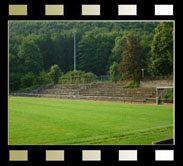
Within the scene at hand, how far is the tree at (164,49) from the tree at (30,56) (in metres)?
19.8

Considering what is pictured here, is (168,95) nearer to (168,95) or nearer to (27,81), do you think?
(168,95)

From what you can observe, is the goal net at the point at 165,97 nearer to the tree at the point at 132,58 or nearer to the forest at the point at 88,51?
the forest at the point at 88,51

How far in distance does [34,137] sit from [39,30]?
38.8 m

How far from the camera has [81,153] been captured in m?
2.77

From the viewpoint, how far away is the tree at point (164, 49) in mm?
18969

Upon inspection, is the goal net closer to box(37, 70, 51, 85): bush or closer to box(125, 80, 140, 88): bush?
box(125, 80, 140, 88): bush

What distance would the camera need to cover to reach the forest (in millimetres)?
24541

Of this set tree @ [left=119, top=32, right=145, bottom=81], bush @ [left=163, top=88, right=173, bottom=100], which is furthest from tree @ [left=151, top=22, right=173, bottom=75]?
tree @ [left=119, top=32, right=145, bottom=81]

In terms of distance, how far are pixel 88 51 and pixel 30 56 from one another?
813 cm

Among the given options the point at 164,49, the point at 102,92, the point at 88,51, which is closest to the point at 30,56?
the point at 88,51

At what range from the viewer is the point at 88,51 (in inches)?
1571

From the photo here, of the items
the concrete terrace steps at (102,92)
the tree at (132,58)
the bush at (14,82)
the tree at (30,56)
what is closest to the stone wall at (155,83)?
the concrete terrace steps at (102,92)
